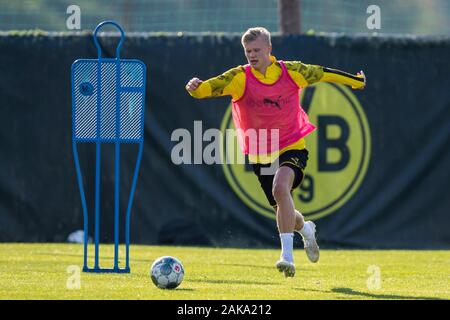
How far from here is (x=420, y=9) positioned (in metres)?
16.2

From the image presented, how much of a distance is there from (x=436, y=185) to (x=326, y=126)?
1.59m

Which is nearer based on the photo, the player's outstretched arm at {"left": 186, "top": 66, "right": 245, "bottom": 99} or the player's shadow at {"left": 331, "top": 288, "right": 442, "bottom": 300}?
the player's shadow at {"left": 331, "top": 288, "right": 442, "bottom": 300}

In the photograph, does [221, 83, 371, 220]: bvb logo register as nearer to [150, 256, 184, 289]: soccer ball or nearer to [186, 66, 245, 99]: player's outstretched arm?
[186, 66, 245, 99]: player's outstretched arm

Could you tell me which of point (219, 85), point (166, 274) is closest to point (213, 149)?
point (219, 85)

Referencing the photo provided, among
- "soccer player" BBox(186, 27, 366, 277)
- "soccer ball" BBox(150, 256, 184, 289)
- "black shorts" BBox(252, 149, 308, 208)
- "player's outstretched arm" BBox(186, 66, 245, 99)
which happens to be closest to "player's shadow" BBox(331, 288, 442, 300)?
"soccer player" BBox(186, 27, 366, 277)

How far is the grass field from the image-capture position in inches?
327

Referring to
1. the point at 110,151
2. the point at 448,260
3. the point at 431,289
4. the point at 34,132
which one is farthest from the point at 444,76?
the point at 431,289

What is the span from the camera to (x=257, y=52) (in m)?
9.68

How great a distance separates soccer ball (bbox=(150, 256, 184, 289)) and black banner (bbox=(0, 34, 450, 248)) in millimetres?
5997

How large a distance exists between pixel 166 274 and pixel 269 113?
6.70ft

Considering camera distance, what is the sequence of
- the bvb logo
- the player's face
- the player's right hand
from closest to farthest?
the player's right hand → the player's face → the bvb logo

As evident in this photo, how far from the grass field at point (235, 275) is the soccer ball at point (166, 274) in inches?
2.4

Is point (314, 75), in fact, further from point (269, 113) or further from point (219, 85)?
point (219, 85)

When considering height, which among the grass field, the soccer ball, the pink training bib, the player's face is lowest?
the grass field
